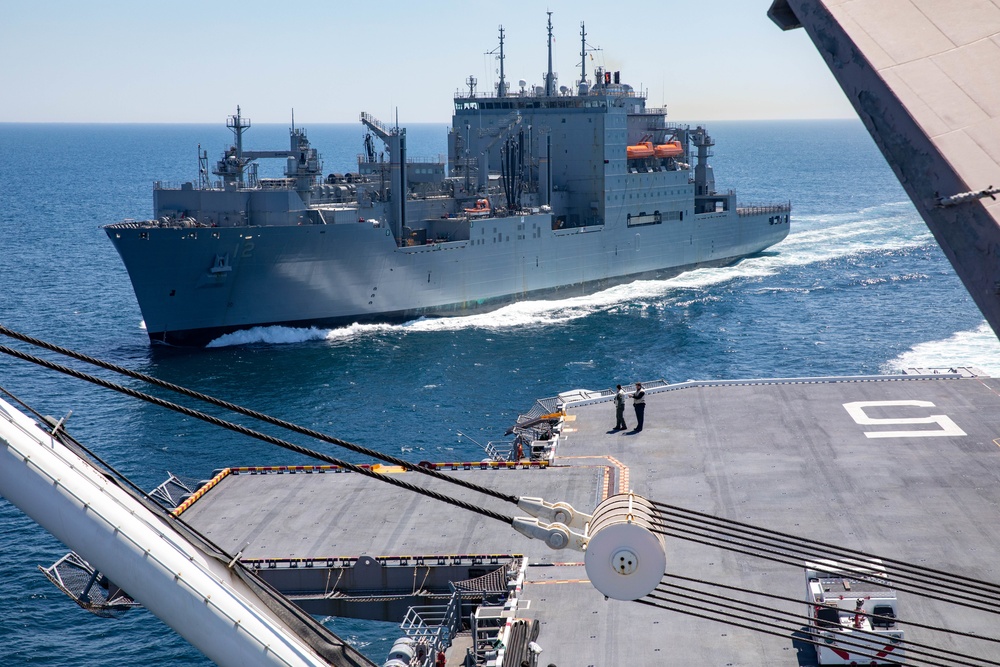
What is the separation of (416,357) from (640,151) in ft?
87.3

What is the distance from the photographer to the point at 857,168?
543 ft

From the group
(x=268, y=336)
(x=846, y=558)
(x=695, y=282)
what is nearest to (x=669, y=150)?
(x=695, y=282)

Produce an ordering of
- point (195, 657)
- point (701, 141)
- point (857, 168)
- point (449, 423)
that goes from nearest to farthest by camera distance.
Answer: point (195, 657), point (449, 423), point (701, 141), point (857, 168)

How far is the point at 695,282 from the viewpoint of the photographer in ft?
214

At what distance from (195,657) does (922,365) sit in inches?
1281

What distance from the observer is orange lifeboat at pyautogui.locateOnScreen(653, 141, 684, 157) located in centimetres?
6626

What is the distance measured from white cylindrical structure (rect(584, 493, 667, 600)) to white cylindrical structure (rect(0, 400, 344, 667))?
6.79 ft

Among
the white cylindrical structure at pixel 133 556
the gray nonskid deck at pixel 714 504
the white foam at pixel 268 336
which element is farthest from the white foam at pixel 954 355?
the white cylindrical structure at pixel 133 556

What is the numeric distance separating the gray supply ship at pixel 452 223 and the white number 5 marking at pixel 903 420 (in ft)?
88.2

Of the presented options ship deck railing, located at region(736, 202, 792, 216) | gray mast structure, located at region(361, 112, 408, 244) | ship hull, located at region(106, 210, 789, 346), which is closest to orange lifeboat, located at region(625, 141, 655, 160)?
ship hull, located at region(106, 210, 789, 346)

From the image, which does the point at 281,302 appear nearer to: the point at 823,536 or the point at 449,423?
the point at 449,423

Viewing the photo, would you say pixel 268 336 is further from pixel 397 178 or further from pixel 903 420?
pixel 903 420

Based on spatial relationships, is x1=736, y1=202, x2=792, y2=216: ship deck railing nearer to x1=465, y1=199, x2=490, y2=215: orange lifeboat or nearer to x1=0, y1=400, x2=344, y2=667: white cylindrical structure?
x1=465, y1=199, x2=490, y2=215: orange lifeboat

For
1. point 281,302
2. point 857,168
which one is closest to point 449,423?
point 281,302
